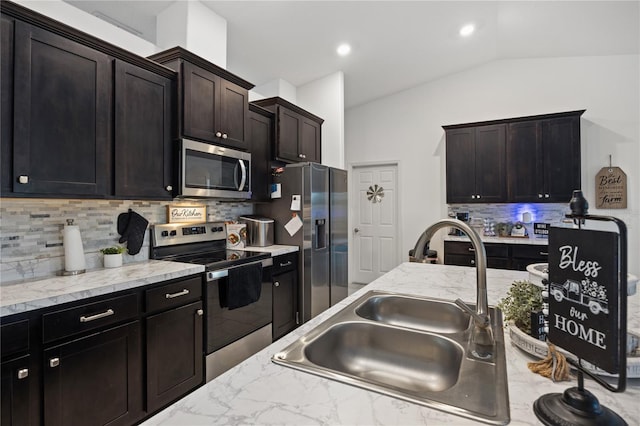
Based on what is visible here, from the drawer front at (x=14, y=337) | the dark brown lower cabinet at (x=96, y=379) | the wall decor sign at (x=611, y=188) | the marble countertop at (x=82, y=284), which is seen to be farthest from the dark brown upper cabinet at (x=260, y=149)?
the wall decor sign at (x=611, y=188)

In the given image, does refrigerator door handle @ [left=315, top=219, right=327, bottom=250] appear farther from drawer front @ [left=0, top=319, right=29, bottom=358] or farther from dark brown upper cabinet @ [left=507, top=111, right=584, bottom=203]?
dark brown upper cabinet @ [left=507, top=111, right=584, bottom=203]

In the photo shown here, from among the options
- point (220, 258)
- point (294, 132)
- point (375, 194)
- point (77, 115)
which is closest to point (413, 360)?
point (220, 258)

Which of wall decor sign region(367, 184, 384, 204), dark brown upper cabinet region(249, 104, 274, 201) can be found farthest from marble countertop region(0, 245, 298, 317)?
wall decor sign region(367, 184, 384, 204)

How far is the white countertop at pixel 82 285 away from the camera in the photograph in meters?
1.32

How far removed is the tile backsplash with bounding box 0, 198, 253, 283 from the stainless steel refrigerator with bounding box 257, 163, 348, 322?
54.2 inches

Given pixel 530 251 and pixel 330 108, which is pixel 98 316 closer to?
pixel 330 108

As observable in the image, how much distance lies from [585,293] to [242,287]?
2.13 metres

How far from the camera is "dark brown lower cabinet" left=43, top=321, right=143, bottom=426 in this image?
139 centimetres

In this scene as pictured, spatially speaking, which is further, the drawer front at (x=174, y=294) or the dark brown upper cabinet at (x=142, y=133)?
the dark brown upper cabinet at (x=142, y=133)

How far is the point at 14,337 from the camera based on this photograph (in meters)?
1.26

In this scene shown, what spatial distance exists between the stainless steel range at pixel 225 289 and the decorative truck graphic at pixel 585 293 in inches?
77.2

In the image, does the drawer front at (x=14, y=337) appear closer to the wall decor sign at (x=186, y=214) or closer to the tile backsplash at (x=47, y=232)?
the tile backsplash at (x=47, y=232)

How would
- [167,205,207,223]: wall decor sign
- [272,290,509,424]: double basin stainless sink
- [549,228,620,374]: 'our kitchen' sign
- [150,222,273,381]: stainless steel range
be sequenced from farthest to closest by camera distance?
[167,205,207,223]: wall decor sign → [150,222,273,381]: stainless steel range → [272,290,509,424]: double basin stainless sink → [549,228,620,374]: 'our kitchen' sign

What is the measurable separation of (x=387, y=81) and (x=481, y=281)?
4.36 metres
